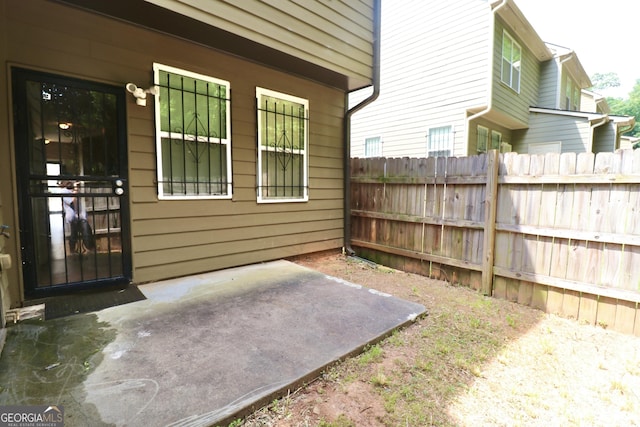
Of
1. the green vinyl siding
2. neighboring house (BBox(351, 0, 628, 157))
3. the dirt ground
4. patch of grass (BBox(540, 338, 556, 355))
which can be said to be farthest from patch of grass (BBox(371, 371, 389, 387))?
the green vinyl siding

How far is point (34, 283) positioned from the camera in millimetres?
2748

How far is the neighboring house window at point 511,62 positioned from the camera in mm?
7894

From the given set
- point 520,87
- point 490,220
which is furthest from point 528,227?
point 520,87

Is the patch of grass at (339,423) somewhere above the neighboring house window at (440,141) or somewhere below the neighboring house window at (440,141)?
below

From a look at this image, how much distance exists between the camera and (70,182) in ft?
9.43

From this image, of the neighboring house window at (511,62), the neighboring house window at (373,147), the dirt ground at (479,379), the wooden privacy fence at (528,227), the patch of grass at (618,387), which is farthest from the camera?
the neighboring house window at (373,147)

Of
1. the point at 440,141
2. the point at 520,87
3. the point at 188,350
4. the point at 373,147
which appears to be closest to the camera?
the point at 188,350

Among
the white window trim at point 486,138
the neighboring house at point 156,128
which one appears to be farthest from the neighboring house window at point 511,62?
the neighboring house at point 156,128

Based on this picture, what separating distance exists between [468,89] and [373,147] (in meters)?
3.16

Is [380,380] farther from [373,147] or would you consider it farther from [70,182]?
[373,147]

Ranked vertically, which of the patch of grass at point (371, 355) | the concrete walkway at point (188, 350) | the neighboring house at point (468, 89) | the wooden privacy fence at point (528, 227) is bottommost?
the patch of grass at point (371, 355)

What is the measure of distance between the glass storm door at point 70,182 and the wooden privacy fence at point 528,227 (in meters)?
3.73

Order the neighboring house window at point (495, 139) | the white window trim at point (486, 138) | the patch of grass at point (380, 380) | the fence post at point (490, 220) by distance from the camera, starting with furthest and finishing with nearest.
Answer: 1. the neighboring house window at point (495, 139)
2. the white window trim at point (486, 138)
3. the fence post at point (490, 220)
4. the patch of grass at point (380, 380)

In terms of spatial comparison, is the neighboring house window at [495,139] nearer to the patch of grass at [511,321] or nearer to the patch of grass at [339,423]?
the patch of grass at [511,321]
